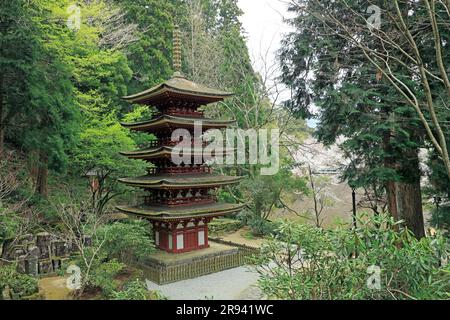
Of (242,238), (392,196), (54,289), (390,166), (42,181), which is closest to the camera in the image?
(54,289)

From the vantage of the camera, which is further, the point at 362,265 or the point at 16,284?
the point at 16,284

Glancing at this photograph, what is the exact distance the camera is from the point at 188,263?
11609mm

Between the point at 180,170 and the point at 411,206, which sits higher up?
the point at 180,170

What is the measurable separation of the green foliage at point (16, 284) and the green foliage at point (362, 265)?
739 centimetres

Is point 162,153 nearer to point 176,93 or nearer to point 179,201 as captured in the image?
point 179,201

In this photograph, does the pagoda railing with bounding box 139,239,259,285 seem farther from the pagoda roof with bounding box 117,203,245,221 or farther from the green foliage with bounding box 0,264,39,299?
the green foliage with bounding box 0,264,39,299

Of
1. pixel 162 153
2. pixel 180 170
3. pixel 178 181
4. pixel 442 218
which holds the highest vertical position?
pixel 162 153

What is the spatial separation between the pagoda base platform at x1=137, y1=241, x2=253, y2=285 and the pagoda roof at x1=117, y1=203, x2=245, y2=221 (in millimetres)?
1451

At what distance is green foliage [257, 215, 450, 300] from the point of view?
183 inches

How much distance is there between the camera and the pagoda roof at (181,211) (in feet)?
37.6

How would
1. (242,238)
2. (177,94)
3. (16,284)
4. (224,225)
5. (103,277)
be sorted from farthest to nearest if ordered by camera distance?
(224,225) → (242,238) → (177,94) → (103,277) → (16,284)

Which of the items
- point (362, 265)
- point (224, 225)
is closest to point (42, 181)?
point (224, 225)

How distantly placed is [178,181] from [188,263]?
9.47 feet
